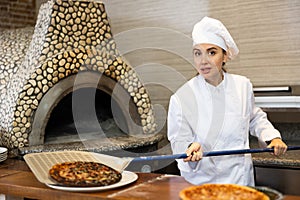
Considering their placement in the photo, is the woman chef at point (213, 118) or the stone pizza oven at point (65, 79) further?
the stone pizza oven at point (65, 79)

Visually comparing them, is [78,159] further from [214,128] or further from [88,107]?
[88,107]

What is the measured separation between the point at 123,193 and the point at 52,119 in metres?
1.64

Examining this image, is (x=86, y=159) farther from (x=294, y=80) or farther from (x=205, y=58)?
(x=294, y=80)

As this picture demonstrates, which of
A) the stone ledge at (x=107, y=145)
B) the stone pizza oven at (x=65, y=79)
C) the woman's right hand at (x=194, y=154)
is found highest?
the stone pizza oven at (x=65, y=79)

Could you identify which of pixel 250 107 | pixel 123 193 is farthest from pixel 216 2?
pixel 123 193

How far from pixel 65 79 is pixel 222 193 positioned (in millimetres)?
1593

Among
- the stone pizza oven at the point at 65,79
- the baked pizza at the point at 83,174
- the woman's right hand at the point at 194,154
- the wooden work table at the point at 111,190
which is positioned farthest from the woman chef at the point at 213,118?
the stone pizza oven at the point at 65,79

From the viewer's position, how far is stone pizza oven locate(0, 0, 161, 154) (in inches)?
97.5

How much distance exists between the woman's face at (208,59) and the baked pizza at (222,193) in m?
0.76

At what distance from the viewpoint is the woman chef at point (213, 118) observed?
6.22ft

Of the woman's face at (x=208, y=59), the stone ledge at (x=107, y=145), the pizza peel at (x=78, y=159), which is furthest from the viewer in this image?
the stone ledge at (x=107, y=145)

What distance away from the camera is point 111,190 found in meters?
1.43

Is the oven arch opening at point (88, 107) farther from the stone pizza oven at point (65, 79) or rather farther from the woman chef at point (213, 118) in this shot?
the woman chef at point (213, 118)

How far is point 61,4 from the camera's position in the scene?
2590mm
